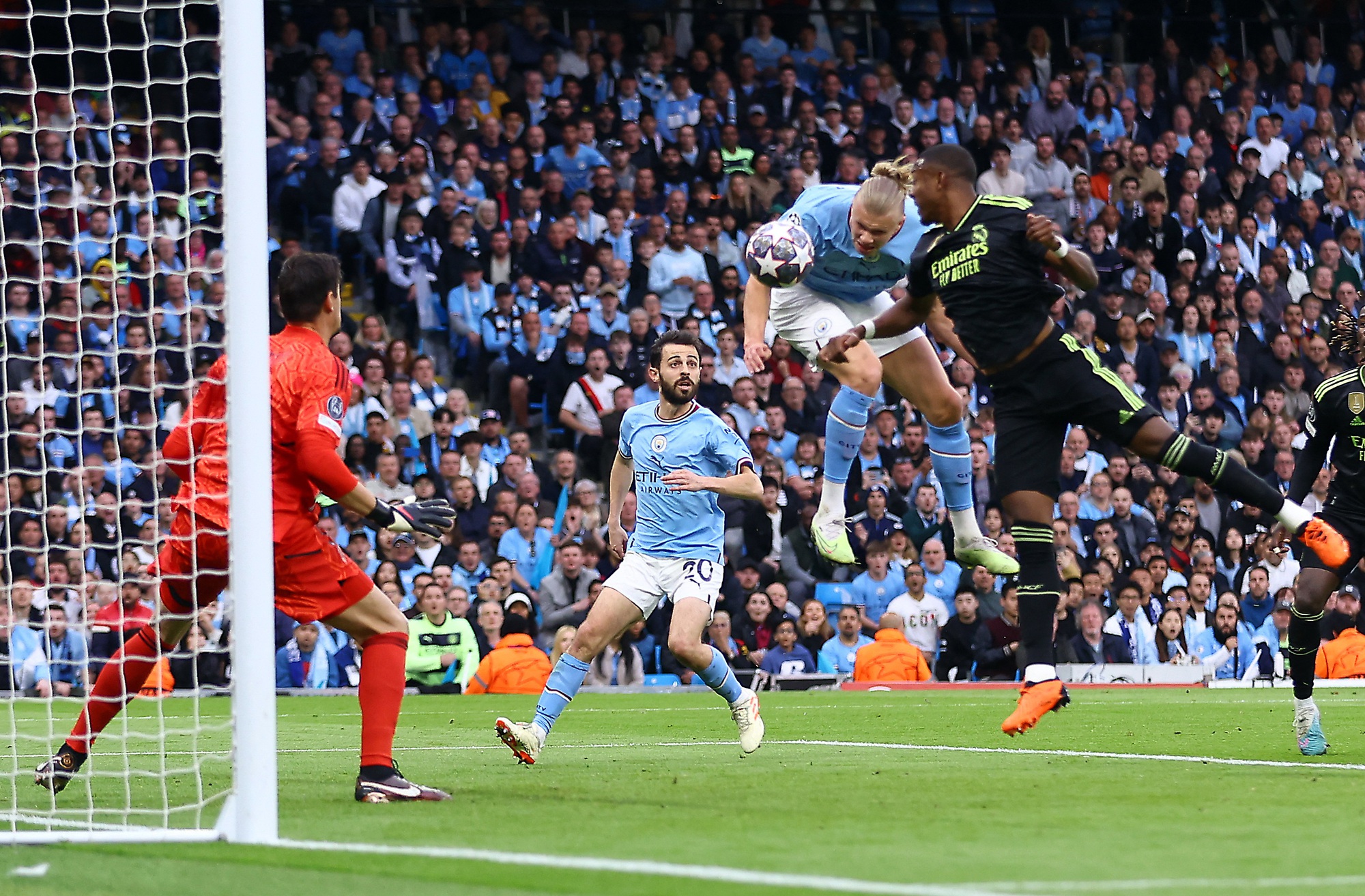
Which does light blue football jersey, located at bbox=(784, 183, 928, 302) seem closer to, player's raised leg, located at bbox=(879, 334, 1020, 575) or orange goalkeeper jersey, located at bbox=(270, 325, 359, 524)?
player's raised leg, located at bbox=(879, 334, 1020, 575)

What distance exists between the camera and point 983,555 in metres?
10.7

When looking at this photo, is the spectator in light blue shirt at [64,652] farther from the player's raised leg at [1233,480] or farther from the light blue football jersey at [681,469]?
the player's raised leg at [1233,480]

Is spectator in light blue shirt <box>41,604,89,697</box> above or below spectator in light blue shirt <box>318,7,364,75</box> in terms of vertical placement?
below

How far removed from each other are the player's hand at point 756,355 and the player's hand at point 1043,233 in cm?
191

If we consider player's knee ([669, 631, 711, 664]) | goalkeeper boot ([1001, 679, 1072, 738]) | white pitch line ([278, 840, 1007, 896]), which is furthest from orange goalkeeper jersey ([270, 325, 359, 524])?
goalkeeper boot ([1001, 679, 1072, 738])

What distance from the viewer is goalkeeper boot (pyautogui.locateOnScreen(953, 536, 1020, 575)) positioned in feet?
35.1

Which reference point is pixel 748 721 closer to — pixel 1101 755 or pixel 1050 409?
pixel 1101 755

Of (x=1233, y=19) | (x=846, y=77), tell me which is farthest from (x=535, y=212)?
(x=1233, y=19)

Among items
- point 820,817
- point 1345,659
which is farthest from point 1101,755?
point 1345,659

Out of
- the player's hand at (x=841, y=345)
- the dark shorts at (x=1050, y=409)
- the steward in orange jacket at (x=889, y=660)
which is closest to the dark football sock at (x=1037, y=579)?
the dark shorts at (x=1050, y=409)

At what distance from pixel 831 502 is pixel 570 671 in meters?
2.27

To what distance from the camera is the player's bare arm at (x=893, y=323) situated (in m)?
9.13

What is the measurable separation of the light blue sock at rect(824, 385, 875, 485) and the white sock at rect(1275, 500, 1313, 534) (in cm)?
336

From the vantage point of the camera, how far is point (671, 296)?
813 inches
